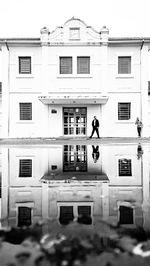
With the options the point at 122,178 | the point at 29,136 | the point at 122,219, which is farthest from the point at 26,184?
the point at 29,136

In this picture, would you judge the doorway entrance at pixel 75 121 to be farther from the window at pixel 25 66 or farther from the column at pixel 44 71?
the window at pixel 25 66

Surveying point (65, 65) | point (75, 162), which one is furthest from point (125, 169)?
point (65, 65)

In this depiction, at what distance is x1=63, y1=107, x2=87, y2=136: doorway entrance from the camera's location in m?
26.0

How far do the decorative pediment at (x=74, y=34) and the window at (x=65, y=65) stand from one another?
1.33 metres

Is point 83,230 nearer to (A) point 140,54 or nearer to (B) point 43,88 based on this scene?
(B) point 43,88

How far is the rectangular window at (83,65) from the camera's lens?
25.9m

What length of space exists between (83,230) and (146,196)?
2118mm

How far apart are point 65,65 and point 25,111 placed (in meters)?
4.90

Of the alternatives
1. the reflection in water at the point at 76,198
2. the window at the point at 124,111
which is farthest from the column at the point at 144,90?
the reflection in water at the point at 76,198

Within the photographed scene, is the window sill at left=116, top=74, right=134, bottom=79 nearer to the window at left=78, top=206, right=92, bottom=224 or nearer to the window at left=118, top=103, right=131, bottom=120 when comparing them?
the window at left=118, top=103, right=131, bottom=120

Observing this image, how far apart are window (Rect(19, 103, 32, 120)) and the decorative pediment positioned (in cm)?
533

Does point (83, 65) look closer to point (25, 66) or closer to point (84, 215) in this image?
point (25, 66)

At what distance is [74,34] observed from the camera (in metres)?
25.8

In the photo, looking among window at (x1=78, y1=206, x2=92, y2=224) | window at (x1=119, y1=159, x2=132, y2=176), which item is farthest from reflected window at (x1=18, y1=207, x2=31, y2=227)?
window at (x1=119, y1=159, x2=132, y2=176)
